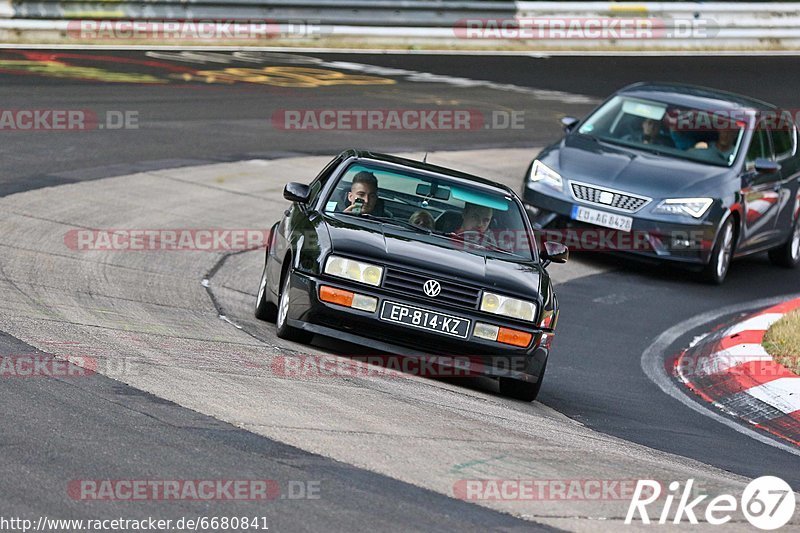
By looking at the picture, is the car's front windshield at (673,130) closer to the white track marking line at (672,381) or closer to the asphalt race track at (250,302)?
the asphalt race track at (250,302)

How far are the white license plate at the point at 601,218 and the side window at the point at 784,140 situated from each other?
2620 millimetres

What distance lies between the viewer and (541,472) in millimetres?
6172

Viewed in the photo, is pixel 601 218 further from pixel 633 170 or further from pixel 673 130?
pixel 673 130

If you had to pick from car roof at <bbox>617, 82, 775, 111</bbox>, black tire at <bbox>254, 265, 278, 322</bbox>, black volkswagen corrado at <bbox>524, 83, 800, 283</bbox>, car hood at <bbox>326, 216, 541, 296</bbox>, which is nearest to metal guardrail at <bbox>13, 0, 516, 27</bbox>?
black volkswagen corrado at <bbox>524, 83, 800, 283</bbox>

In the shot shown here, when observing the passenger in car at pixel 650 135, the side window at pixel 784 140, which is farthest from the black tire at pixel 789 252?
the passenger in car at pixel 650 135

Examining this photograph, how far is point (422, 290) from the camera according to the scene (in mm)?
8344

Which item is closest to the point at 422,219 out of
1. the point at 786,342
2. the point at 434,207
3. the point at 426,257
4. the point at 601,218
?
the point at 434,207

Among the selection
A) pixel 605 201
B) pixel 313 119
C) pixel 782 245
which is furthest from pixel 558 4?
pixel 605 201

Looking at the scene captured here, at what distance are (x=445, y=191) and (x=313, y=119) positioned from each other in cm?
1014

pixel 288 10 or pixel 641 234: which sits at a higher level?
pixel 288 10

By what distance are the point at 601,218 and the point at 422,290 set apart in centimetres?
540

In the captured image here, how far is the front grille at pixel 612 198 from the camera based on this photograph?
13.4 m

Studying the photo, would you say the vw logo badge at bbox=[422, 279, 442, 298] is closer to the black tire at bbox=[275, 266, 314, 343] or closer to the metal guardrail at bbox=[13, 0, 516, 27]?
the black tire at bbox=[275, 266, 314, 343]

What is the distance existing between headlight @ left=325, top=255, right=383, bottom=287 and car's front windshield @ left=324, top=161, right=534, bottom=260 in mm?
728
